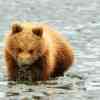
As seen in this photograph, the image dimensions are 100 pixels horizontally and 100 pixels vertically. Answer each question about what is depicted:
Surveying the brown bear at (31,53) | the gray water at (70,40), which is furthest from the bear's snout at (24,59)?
the gray water at (70,40)

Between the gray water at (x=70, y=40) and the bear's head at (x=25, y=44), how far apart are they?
0.50 meters

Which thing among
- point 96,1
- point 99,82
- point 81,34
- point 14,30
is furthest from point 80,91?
point 96,1

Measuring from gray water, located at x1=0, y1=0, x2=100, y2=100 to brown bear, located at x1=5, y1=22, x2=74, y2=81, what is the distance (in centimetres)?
18

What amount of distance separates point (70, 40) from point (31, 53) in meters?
4.40

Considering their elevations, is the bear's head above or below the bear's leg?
above

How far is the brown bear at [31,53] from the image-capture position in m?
11.0

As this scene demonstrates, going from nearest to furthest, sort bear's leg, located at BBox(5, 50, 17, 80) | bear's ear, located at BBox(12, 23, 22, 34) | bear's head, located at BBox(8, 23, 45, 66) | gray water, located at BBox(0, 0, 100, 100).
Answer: gray water, located at BBox(0, 0, 100, 100)
bear's head, located at BBox(8, 23, 45, 66)
bear's ear, located at BBox(12, 23, 22, 34)
bear's leg, located at BBox(5, 50, 17, 80)

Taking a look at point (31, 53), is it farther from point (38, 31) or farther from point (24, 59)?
point (38, 31)

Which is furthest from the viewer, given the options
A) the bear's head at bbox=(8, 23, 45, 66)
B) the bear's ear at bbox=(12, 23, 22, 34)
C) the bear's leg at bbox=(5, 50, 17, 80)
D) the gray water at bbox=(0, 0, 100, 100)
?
the bear's leg at bbox=(5, 50, 17, 80)

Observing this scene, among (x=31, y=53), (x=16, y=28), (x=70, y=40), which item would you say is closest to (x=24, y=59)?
(x=31, y=53)

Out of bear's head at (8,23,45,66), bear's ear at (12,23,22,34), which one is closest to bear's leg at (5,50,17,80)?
bear's head at (8,23,45,66)

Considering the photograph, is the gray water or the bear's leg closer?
the gray water

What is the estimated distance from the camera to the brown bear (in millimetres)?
11047

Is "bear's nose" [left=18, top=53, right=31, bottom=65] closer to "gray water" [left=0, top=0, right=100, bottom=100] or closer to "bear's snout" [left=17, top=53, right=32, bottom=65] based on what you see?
"bear's snout" [left=17, top=53, right=32, bottom=65]
